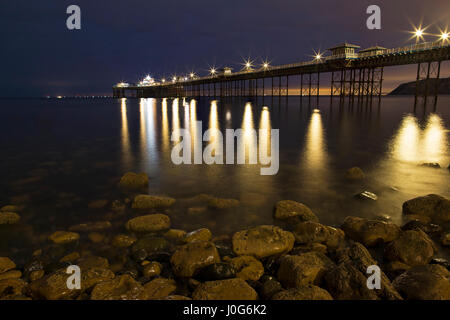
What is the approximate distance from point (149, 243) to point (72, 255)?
1789mm

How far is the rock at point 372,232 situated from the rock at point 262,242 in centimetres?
176

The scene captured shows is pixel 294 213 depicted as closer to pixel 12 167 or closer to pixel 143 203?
pixel 143 203

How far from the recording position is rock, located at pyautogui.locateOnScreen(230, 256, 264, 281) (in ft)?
20.0

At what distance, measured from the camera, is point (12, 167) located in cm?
1656

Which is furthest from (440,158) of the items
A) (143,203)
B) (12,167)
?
(12,167)

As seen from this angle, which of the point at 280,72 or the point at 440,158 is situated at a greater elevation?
the point at 280,72

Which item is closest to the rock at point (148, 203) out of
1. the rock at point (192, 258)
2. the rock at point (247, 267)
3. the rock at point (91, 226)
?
the rock at point (91, 226)

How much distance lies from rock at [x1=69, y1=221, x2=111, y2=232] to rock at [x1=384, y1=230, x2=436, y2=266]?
733 centimetres

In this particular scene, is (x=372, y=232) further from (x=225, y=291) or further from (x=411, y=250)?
(x=225, y=291)

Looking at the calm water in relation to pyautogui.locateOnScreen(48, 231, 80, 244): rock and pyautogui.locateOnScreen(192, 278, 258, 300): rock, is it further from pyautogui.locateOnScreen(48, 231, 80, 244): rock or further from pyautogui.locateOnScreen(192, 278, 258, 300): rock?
pyautogui.locateOnScreen(192, 278, 258, 300): rock

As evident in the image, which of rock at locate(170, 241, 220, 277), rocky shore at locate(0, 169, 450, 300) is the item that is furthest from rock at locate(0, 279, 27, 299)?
rock at locate(170, 241, 220, 277)

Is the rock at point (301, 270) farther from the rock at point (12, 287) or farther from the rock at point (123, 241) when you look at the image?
the rock at point (12, 287)

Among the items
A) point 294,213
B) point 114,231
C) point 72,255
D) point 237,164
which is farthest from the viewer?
point 237,164
